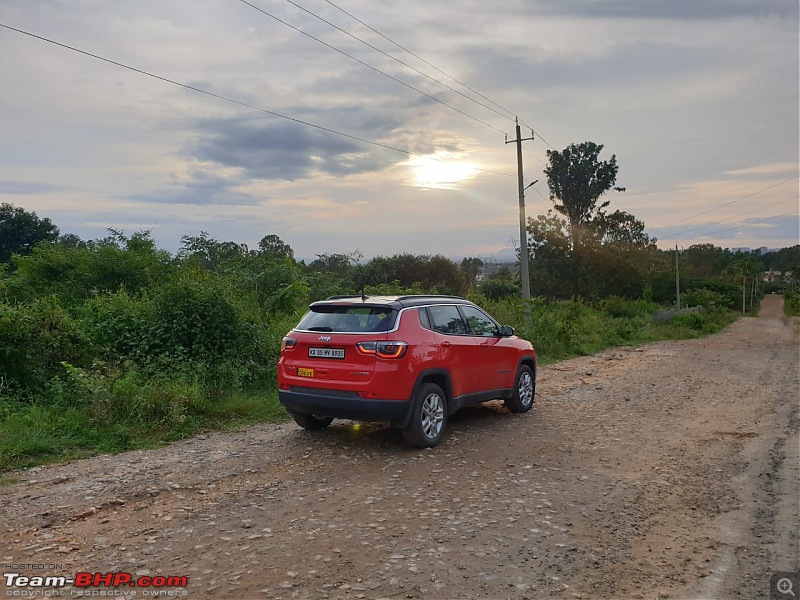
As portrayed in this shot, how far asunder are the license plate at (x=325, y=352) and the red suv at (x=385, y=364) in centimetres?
1

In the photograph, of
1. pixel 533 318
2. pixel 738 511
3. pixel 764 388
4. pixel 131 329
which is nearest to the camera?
pixel 738 511

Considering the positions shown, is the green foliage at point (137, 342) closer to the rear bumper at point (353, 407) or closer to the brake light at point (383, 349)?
the rear bumper at point (353, 407)

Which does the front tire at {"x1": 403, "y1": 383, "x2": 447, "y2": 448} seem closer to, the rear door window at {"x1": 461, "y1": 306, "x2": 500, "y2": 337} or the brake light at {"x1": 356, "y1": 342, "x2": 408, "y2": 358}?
the brake light at {"x1": 356, "y1": 342, "x2": 408, "y2": 358}

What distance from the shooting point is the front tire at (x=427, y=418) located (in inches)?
262

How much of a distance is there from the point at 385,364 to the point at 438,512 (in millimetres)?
1915

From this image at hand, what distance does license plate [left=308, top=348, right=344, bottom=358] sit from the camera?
6.70 m

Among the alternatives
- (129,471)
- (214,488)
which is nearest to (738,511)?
(214,488)

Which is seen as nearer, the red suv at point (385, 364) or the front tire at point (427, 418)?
the red suv at point (385, 364)

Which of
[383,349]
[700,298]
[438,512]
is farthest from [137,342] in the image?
[700,298]

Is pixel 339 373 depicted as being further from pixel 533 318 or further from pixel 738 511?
pixel 533 318

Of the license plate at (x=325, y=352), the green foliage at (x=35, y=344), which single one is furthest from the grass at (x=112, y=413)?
the license plate at (x=325, y=352)

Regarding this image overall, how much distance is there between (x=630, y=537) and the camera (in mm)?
4574

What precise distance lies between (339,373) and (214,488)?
1.77 metres

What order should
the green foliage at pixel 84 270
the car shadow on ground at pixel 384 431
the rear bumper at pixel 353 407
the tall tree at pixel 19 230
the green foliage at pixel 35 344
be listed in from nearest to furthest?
the rear bumper at pixel 353 407 → the car shadow on ground at pixel 384 431 → the green foliage at pixel 35 344 → the green foliage at pixel 84 270 → the tall tree at pixel 19 230
